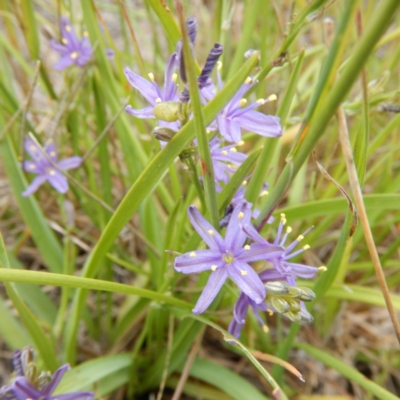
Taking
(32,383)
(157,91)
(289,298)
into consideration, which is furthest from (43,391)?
(157,91)

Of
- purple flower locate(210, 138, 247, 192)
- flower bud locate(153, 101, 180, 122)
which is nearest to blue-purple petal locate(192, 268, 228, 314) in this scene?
purple flower locate(210, 138, 247, 192)

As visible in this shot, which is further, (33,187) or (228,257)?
(33,187)

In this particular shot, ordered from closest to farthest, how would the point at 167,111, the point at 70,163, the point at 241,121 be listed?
the point at 167,111 < the point at 241,121 < the point at 70,163

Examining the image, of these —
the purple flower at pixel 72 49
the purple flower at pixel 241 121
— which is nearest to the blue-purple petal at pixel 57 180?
the purple flower at pixel 72 49

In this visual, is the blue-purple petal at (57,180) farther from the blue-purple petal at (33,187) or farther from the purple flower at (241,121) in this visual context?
the purple flower at (241,121)

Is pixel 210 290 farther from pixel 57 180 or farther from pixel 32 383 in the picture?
pixel 57 180

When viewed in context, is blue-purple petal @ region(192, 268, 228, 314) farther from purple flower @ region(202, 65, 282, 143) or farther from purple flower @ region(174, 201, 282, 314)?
purple flower @ region(202, 65, 282, 143)

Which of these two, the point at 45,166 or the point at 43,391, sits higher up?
the point at 45,166

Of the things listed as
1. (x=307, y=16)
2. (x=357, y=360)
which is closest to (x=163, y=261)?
(x=307, y=16)
